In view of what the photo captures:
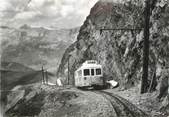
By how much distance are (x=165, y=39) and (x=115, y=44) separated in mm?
4426

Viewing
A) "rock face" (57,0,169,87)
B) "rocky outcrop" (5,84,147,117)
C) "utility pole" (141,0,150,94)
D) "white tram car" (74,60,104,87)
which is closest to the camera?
"rocky outcrop" (5,84,147,117)

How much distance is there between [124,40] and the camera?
14.6m

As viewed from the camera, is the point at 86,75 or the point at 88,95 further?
the point at 86,75

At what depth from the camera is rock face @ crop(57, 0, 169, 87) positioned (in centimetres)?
1134

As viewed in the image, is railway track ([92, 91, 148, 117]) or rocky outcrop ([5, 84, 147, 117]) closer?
railway track ([92, 91, 148, 117])

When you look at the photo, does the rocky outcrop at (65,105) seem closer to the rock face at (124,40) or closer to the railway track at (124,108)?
the railway track at (124,108)

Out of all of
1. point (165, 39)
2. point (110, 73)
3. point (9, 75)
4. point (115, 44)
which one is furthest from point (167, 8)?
point (9, 75)

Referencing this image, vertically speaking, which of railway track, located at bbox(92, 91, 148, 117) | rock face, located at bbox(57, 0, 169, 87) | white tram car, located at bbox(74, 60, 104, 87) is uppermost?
rock face, located at bbox(57, 0, 169, 87)

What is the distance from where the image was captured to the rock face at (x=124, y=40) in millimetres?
11336

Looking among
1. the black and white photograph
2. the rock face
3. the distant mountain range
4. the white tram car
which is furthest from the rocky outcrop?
the white tram car

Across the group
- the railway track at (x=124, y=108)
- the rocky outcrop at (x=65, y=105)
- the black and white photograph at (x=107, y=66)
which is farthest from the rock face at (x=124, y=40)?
the rocky outcrop at (x=65, y=105)

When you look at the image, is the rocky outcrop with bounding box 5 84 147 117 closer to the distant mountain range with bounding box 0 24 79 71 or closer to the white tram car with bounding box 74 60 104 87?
the distant mountain range with bounding box 0 24 79 71

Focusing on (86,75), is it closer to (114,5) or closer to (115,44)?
(115,44)

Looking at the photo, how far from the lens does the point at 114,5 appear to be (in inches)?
552
